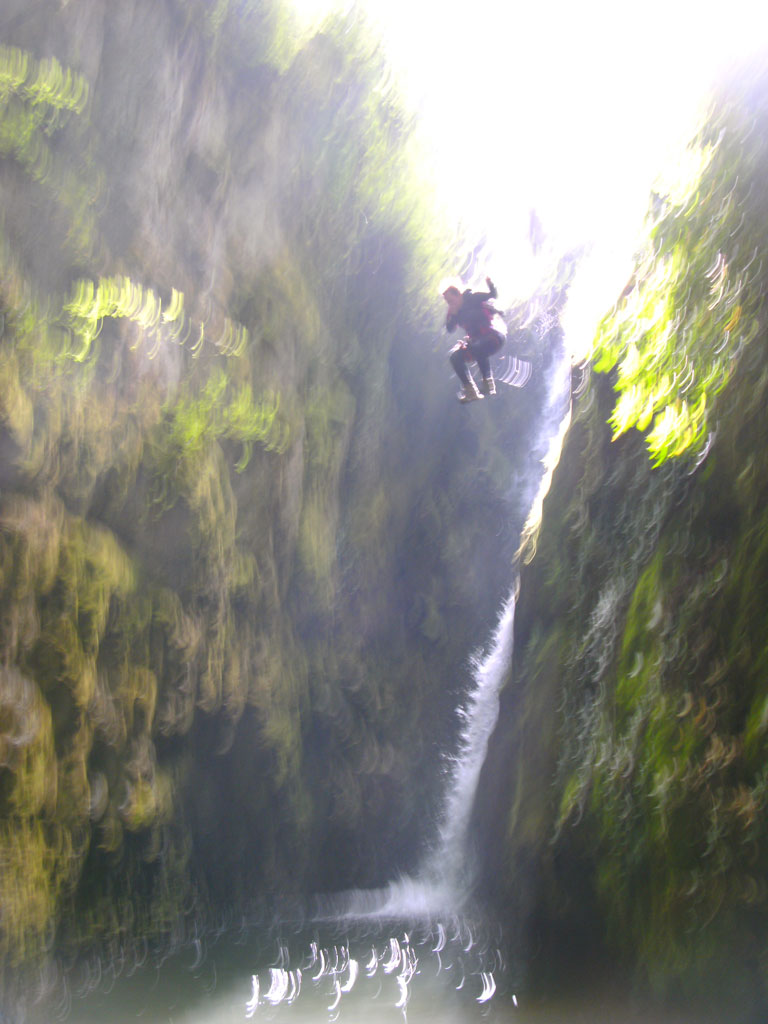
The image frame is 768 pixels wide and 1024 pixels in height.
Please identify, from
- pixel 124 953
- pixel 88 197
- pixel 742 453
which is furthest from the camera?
pixel 124 953

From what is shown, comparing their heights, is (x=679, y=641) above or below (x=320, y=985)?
above

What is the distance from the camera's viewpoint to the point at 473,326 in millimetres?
9266

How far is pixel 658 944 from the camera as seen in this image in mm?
5656

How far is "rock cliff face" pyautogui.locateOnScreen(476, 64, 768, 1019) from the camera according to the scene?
4.46 metres

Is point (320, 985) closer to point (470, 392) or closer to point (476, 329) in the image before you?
point (470, 392)

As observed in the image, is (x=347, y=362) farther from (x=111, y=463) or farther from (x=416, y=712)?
(x=416, y=712)

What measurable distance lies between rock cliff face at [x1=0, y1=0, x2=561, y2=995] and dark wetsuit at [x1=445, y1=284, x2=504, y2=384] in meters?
1.74

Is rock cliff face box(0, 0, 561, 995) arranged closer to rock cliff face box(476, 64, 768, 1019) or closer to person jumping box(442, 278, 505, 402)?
person jumping box(442, 278, 505, 402)

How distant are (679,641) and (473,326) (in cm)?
473

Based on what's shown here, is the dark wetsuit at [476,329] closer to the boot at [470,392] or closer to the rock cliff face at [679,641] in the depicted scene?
the boot at [470,392]

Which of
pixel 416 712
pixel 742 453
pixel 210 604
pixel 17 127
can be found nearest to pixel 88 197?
pixel 17 127

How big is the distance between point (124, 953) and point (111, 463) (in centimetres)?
464

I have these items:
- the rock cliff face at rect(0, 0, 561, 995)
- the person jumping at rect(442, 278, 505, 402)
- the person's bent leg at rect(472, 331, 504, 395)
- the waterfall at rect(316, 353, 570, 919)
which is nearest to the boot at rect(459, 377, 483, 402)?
the person jumping at rect(442, 278, 505, 402)

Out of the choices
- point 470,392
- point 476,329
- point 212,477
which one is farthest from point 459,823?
point 476,329
